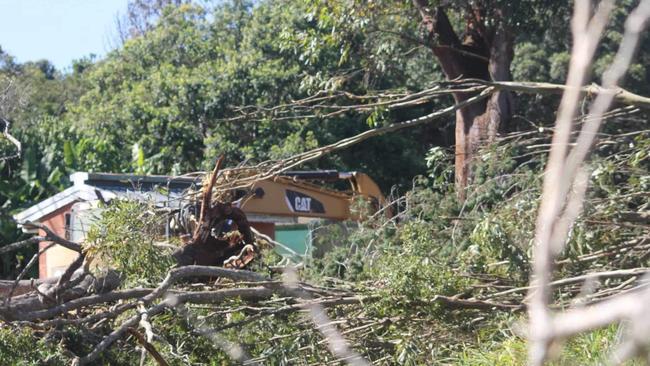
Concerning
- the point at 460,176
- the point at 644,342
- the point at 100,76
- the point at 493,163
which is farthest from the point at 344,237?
the point at 100,76

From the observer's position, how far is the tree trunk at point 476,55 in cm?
1347

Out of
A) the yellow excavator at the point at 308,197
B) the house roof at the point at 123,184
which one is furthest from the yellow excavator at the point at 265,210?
the house roof at the point at 123,184

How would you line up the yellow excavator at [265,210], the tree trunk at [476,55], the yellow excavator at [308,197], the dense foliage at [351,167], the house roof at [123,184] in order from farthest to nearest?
the tree trunk at [476,55], the yellow excavator at [308,197], the house roof at [123,184], the yellow excavator at [265,210], the dense foliage at [351,167]

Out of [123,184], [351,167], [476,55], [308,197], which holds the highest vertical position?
[476,55]

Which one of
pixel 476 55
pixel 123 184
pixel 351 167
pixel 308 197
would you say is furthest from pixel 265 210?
pixel 351 167

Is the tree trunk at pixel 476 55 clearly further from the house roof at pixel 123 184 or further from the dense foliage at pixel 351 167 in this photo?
the house roof at pixel 123 184

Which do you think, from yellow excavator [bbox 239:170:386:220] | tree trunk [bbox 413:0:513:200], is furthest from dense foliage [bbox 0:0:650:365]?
yellow excavator [bbox 239:170:386:220]

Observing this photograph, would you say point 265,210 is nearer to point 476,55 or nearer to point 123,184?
point 123,184

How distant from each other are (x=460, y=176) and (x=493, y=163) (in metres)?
1.89

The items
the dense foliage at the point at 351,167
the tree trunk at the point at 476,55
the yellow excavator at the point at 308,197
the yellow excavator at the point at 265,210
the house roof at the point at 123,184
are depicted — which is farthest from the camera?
the tree trunk at the point at 476,55

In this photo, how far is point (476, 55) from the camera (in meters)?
13.7

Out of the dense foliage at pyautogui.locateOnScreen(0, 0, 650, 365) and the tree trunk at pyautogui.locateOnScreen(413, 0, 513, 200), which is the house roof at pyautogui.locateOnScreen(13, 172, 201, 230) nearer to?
the dense foliage at pyautogui.locateOnScreen(0, 0, 650, 365)

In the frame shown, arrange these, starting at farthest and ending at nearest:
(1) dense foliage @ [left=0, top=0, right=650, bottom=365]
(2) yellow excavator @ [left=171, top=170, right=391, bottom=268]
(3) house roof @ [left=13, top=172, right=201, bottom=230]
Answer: (3) house roof @ [left=13, top=172, right=201, bottom=230] < (2) yellow excavator @ [left=171, top=170, right=391, bottom=268] < (1) dense foliage @ [left=0, top=0, right=650, bottom=365]

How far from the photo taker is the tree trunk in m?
13.5
